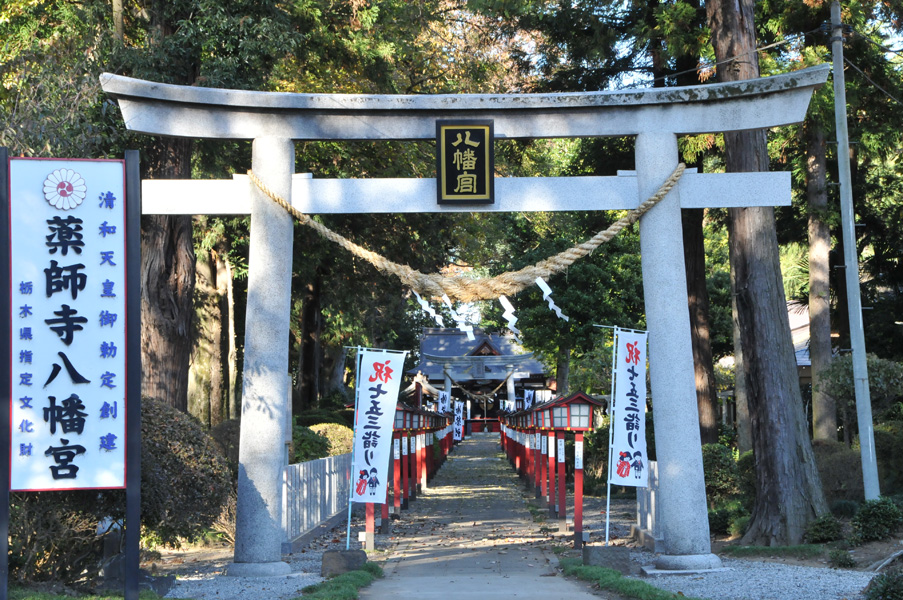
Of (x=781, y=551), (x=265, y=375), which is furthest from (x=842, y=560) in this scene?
(x=265, y=375)

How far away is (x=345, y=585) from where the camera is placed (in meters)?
9.02

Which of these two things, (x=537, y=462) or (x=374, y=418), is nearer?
(x=374, y=418)

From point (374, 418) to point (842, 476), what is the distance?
840cm

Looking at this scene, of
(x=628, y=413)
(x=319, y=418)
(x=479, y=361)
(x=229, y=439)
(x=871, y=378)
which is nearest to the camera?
(x=628, y=413)

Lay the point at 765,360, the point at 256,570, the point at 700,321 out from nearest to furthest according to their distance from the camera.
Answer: the point at 256,570 < the point at 765,360 < the point at 700,321

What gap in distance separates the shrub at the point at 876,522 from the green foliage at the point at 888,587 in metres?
4.07

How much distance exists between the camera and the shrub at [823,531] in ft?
38.8

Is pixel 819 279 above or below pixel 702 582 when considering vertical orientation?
above

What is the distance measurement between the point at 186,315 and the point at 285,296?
5.39 m

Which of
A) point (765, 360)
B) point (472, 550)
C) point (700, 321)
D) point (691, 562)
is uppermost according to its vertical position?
point (700, 321)

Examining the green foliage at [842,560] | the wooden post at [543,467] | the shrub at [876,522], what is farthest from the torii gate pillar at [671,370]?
the wooden post at [543,467]

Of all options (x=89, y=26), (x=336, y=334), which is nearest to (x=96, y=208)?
(x=89, y=26)

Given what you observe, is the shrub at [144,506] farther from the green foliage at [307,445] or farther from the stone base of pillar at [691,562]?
the green foliage at [307,445]

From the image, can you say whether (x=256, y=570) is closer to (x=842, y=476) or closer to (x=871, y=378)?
(x=842, y=476)
